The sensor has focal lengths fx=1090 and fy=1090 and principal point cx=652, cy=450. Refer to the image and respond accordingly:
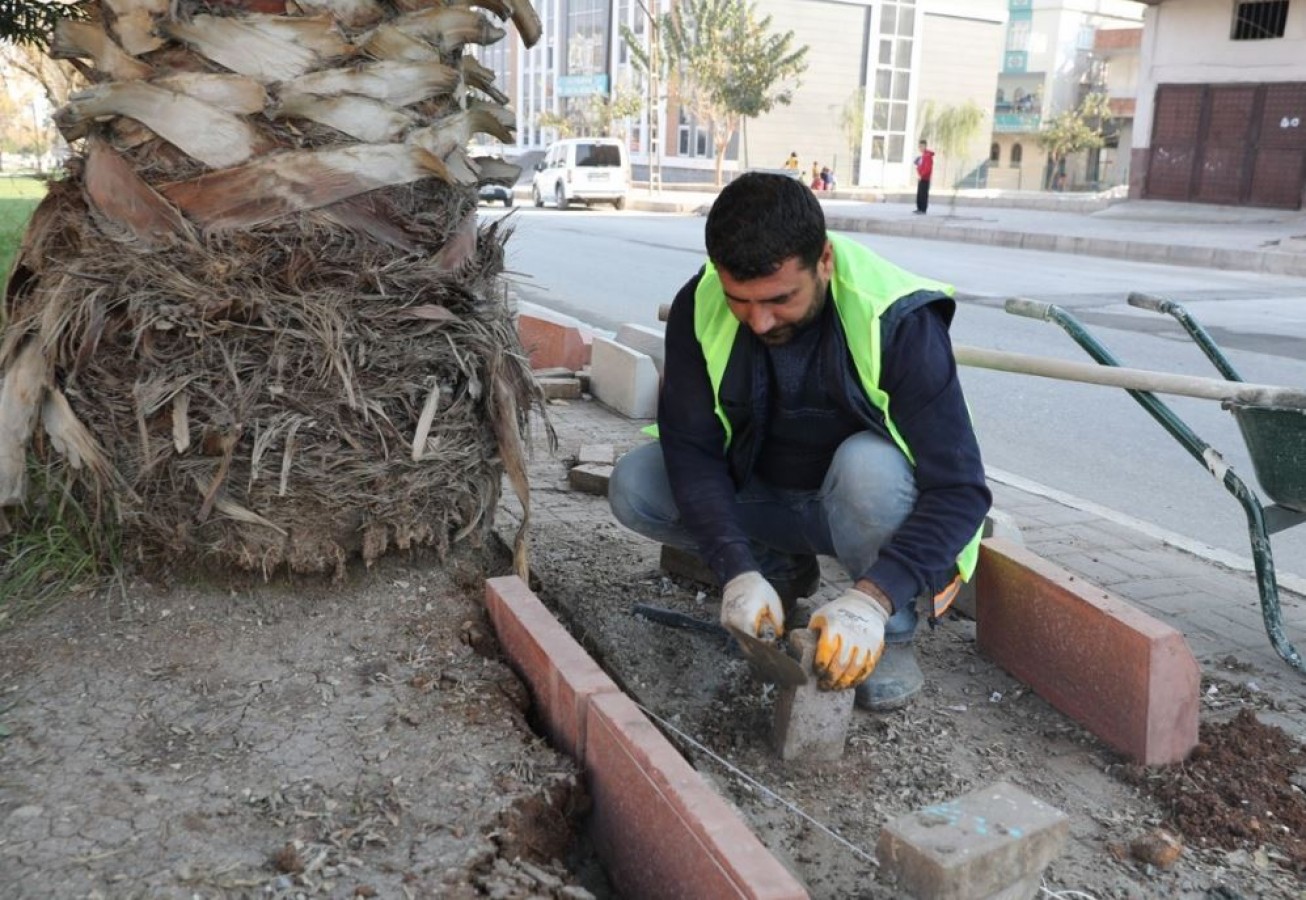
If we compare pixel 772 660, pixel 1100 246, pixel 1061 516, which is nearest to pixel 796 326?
pixel 772 660

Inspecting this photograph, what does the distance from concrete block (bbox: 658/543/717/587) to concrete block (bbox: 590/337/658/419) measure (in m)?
1.99

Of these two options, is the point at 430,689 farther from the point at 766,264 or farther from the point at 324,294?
the point at 766,264

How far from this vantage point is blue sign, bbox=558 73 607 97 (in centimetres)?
5378

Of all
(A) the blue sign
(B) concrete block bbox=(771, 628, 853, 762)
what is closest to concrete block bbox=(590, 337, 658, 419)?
(B) concrete block bbox=(771, 628, 853, 762)

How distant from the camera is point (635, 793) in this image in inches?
73.6

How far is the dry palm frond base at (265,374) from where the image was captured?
2236mm

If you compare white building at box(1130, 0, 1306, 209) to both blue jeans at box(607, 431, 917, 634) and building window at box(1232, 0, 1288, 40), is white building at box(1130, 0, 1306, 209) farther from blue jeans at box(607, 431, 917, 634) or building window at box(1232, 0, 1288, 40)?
blue jeans at box(607, 431, 917, 634)

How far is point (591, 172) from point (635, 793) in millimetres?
28226

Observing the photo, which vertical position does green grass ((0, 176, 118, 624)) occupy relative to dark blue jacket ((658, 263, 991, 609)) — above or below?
below

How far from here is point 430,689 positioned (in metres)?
2.28

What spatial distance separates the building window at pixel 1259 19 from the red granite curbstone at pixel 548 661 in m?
25.0

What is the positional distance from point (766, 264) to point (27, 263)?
1.66m

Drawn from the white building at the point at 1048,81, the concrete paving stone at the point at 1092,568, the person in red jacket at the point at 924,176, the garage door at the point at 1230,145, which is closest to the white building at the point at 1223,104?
the garage door at the point at 1230,145

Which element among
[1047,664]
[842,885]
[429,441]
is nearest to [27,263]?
[429,441]
